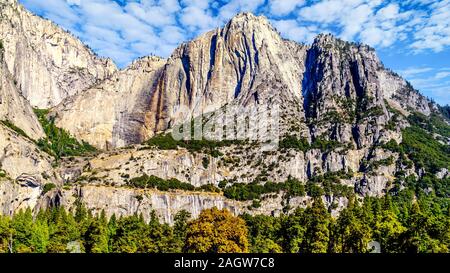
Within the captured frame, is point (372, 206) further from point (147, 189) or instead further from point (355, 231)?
point (147, 189)

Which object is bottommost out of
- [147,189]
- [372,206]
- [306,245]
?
[306,245]

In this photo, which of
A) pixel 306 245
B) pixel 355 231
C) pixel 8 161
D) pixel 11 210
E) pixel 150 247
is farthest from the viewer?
pixel 8 161

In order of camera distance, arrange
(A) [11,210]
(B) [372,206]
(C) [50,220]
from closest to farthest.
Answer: (B) [372,206] < (C) [50,220] < (A) [11,210]

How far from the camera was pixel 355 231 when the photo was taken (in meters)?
75.0

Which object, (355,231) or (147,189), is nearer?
(355,231)

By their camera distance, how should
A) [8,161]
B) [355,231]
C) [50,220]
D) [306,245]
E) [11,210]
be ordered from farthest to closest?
[8,161], [11,210], [50,220], [306,245], [355,231]

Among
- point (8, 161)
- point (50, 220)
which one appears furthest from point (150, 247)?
point (8, 161)
